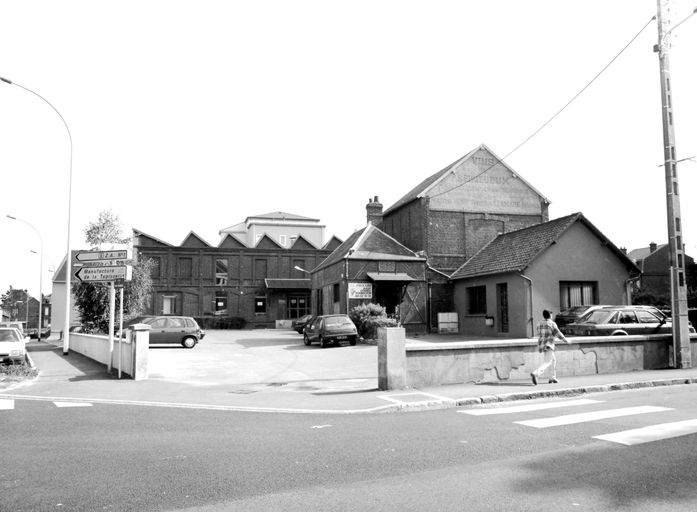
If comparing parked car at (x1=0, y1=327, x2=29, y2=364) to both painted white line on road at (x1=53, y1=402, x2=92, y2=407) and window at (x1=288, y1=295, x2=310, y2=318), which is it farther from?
window at (x1=288, y1=295, x2=310, y2=318)

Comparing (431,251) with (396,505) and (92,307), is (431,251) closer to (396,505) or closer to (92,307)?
(92,307)

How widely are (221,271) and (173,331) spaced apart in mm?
26840

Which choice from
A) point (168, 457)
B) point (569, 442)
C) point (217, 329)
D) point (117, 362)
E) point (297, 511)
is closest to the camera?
point (297, 511)

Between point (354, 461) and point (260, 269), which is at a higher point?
point (260, 269)

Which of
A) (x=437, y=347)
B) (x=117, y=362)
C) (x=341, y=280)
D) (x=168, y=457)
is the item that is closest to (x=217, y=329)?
(x=341, y=280)

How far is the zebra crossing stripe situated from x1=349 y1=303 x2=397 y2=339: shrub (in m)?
17.0

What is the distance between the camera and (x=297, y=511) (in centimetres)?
444

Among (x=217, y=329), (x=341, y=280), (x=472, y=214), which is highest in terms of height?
(x=472, y=214)

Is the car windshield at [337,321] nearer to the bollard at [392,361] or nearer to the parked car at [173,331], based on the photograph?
the parked car at [173,331]

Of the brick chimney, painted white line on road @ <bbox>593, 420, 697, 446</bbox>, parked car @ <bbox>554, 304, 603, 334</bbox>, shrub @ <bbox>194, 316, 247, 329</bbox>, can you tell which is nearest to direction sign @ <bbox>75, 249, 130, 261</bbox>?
painted white line on road @ <bbox>593, 420, 697, 446</bbox>

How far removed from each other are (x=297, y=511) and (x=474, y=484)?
1.69 metres

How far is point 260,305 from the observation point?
2100 inches

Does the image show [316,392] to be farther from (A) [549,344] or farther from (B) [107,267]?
(B) [107,267]

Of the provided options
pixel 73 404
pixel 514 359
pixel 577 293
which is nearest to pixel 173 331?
pixel 73 404
